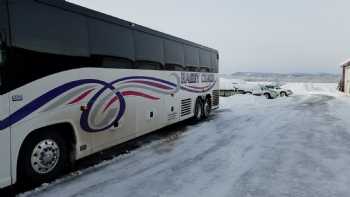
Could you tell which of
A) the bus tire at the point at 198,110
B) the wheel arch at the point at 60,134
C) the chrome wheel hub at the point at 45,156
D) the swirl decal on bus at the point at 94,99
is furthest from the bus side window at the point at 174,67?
the chrome wheel hub at the point at 45,156

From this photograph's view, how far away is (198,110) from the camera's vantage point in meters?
12.5

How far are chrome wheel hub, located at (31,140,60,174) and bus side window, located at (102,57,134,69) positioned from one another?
77.7 inches

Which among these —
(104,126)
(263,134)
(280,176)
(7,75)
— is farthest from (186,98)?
(7,75)

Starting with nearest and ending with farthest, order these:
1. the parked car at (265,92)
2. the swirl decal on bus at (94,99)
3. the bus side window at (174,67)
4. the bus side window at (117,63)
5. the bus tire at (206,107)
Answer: the swirl decal on bus at (94,99), the bus side window at (117,63), the bus side window at (174,67), the bus tire at (206,107), the parked car at (265,92)

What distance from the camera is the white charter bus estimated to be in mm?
4207

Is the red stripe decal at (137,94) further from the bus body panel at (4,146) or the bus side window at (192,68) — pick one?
the bus side window at (192,68)

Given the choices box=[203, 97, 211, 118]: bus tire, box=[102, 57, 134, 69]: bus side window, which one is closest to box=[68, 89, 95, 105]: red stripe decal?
box=[102, 57, 134, 69]: bus side window

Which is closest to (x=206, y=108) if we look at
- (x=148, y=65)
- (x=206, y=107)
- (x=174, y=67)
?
(x=206, y=107)

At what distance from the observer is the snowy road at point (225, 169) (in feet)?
15.6

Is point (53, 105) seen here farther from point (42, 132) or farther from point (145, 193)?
point (145, 193)

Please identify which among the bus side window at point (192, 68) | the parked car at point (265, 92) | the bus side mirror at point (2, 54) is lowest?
the parked car at point (265, 92)

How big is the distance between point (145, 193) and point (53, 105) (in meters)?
2.11

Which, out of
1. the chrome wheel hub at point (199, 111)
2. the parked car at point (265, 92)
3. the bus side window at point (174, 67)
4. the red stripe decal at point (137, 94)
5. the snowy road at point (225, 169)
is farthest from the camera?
the parked car at point (265, 92)

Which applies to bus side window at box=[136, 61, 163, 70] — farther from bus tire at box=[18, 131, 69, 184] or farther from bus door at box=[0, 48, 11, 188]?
bus door at box=[0, 48, 11, 188]
